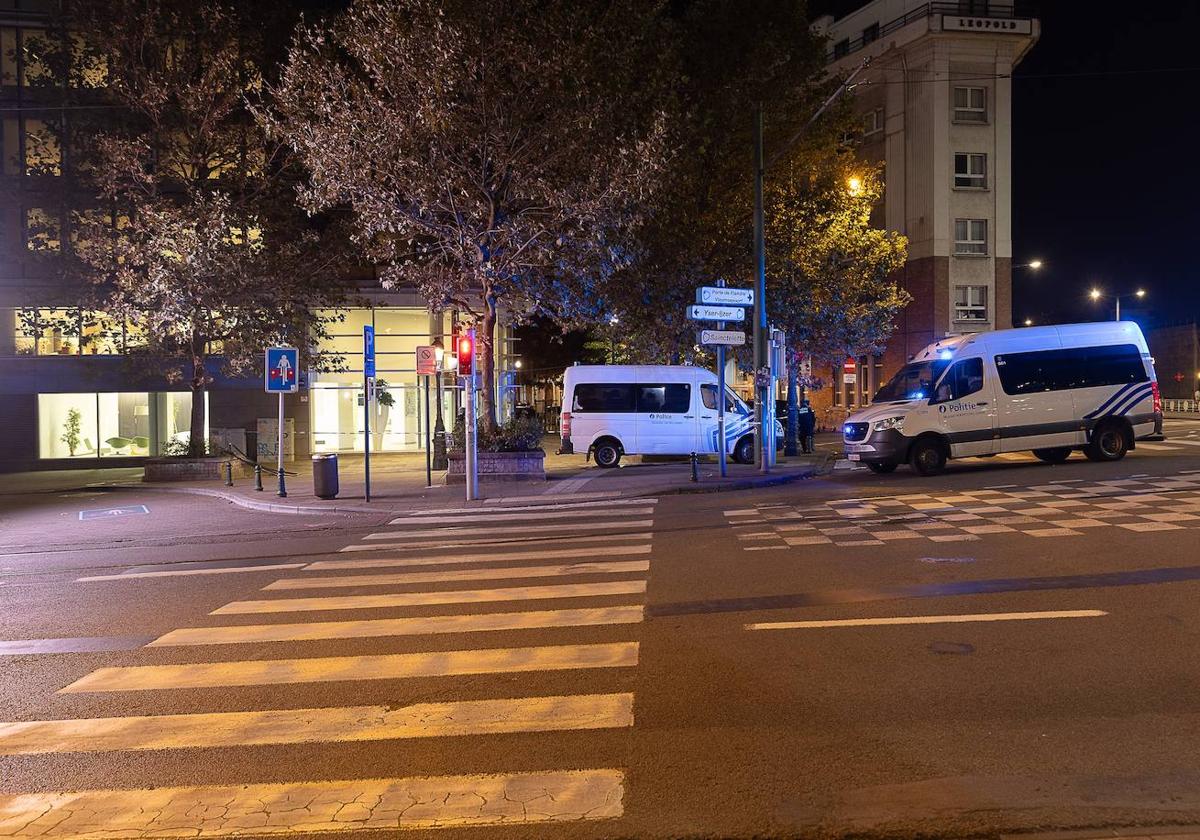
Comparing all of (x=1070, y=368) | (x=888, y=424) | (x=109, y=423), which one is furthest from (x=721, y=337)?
(x=109, y=423)

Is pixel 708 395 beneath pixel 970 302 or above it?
beneath

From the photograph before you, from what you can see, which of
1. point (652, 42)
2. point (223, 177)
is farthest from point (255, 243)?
point (652, 42)

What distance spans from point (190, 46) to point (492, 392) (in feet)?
41.1

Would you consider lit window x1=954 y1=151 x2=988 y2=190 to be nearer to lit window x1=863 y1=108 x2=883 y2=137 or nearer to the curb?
lit window x1=863 y1=108 x2=883 y2=137

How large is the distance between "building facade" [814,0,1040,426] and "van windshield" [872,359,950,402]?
17.2m

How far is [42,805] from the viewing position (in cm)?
451

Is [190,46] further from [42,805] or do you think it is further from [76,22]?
[42,805]

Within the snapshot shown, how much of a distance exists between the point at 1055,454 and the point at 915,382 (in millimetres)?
3987

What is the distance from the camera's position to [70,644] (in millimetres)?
7672

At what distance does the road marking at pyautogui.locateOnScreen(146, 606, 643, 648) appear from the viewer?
7.56 meters

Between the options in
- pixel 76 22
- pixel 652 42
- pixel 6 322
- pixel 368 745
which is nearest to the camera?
pixel 368 745

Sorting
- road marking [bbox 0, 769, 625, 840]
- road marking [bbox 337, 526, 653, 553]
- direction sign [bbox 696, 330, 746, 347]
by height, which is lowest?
road marking [bbox 0, 769, 625, 840]

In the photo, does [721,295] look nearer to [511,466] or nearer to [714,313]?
[714,313]

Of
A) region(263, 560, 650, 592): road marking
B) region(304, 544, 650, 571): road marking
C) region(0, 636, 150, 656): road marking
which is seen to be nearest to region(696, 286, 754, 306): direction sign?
region(304, 544, 650, 571): road marking
